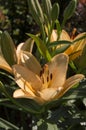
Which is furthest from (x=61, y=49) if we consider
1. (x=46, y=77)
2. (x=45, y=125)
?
(x=45, y=125)

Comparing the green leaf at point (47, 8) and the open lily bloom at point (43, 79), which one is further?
the green leaf at point (47, 8)

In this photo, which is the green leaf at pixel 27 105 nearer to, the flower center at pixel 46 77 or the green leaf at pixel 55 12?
the flower center at pixel 46 77

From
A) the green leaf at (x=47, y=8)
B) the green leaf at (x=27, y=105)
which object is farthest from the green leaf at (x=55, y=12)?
the green leaf at (x=27, y=105)

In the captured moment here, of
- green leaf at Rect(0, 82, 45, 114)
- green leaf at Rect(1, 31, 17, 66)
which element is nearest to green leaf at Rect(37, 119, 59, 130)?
green leaf at Rect(0, 82, 45, 114)

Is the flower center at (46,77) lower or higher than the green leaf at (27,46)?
lower

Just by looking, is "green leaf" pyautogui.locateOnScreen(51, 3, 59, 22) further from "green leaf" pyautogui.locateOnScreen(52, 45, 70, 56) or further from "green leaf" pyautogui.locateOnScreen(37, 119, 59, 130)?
"green leaf" pyautogui.locateOnScreen(37, 119, 59, 130)

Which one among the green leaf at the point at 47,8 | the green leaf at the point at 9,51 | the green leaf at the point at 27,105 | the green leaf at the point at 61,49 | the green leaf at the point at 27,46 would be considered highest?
the green leaf at the point at 47,8

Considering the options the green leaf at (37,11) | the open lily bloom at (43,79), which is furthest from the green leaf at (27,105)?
the green leaf at (37,11)

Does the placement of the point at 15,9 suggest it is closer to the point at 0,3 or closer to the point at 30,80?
the point at 0,3

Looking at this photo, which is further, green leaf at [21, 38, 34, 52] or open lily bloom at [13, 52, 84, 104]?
green leaf at [21, 38, 34, 52]
